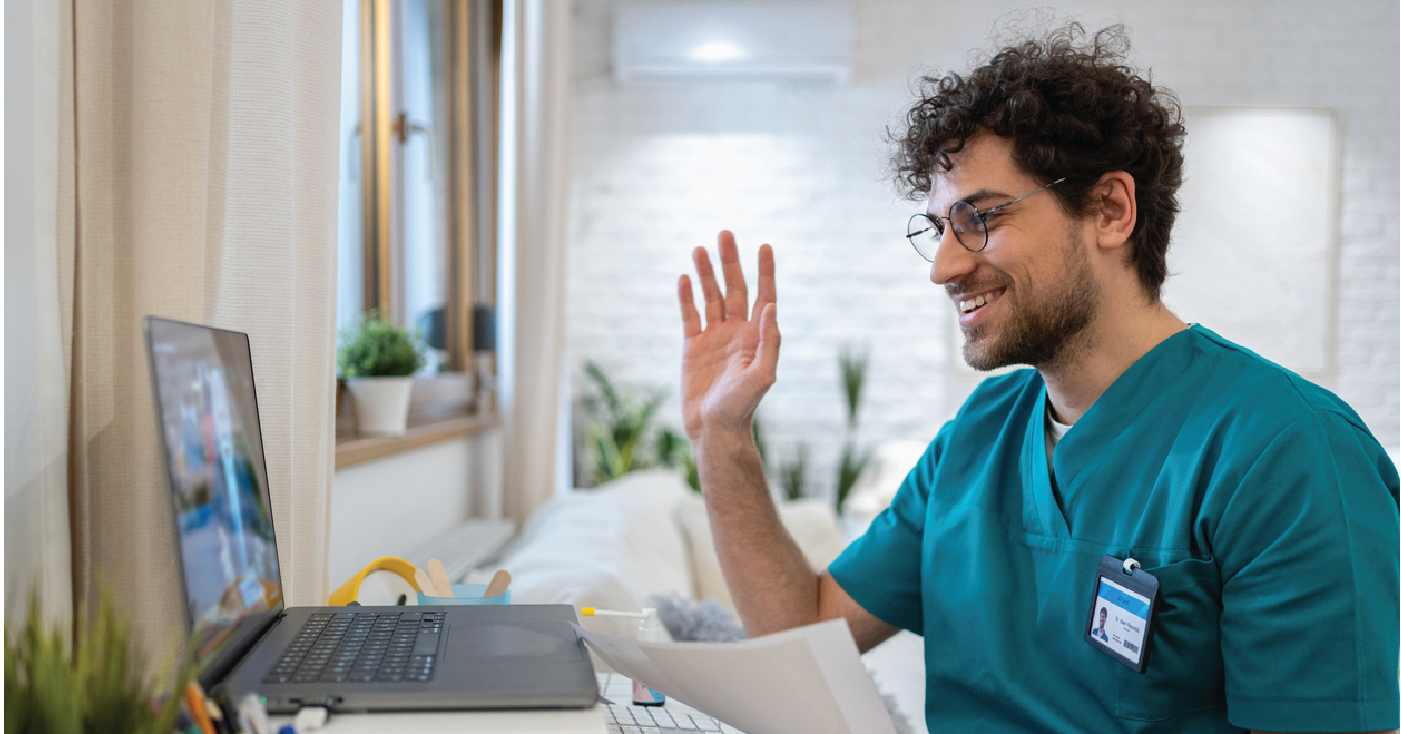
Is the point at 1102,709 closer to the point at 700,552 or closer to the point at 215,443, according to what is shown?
the point at 215,443

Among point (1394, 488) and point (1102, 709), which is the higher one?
point (1394, 488)

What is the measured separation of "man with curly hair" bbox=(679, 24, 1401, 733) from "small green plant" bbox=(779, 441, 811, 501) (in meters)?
2.58

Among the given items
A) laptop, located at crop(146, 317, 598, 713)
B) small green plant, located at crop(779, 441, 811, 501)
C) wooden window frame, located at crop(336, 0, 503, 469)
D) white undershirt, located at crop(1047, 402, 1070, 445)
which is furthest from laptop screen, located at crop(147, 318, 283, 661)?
small green plant, located at crop(779, 441, 811, 501)

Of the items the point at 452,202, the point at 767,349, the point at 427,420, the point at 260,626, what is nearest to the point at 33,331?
the point at 260,626

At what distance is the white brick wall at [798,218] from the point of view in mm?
4070

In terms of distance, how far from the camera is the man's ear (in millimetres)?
1102

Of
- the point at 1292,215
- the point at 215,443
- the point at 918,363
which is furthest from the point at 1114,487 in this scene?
the point at 1292,215

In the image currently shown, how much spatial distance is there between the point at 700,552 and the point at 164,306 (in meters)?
1.96

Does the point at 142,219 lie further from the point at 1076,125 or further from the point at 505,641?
the point at 1076,125

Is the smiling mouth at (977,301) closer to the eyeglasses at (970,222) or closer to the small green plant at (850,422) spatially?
the eyeglasses at (970,222)

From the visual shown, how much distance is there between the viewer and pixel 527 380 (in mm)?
2885

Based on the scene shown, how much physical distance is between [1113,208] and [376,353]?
1.48m

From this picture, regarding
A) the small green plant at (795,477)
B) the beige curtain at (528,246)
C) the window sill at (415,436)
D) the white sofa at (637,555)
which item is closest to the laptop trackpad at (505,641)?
the white sofa at (637,555)

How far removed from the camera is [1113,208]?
1.12m
